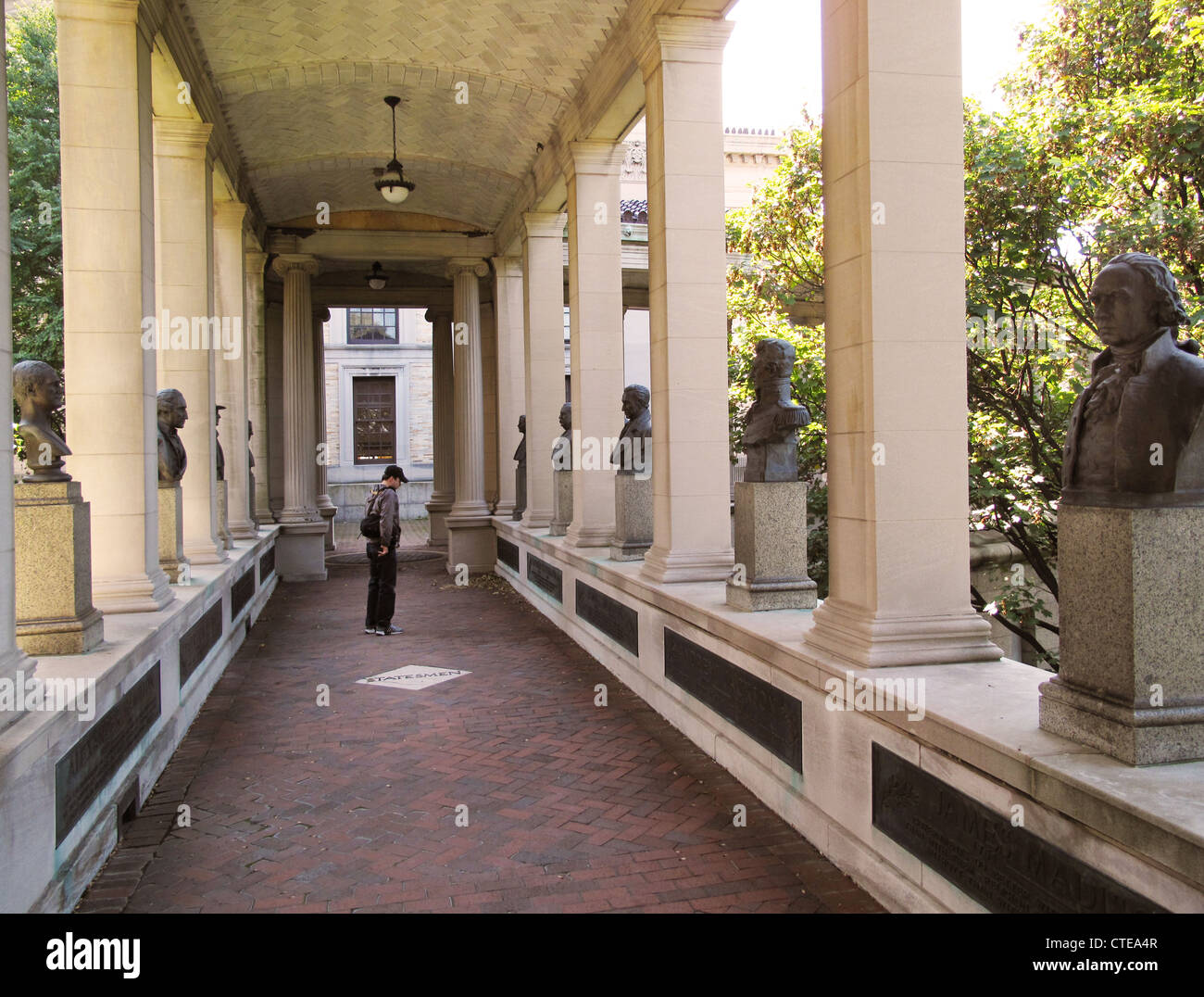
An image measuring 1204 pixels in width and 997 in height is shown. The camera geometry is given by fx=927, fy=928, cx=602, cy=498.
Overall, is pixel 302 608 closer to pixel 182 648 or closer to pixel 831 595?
pixel 182 648

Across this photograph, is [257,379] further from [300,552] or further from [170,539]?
[170,539]

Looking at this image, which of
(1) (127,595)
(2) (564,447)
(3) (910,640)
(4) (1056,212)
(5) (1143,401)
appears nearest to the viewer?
(5) (1143,401)

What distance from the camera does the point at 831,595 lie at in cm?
462

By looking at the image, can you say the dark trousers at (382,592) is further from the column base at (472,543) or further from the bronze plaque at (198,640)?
the column base at (472,543)

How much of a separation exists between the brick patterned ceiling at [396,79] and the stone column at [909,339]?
4.89 meters

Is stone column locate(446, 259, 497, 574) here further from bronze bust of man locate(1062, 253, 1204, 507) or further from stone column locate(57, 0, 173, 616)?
bronze bust of man locate(1062, 253, 1204, 507)

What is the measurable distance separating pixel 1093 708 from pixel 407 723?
506 cm

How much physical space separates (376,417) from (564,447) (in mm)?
24111

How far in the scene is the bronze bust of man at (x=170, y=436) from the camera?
7875 millimetres

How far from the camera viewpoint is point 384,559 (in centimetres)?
1070

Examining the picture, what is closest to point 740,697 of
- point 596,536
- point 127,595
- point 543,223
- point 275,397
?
point 127,595

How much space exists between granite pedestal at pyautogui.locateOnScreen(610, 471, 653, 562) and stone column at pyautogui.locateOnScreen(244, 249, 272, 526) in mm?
9587

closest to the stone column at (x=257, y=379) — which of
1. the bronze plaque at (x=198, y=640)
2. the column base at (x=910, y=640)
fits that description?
the bronze plaque at (x=198, y=640)

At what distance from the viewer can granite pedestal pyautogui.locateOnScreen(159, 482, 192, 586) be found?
7.81 meters
